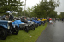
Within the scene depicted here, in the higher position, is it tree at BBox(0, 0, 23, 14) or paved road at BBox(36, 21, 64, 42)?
tree at BBox(0, 0, 23, 14)

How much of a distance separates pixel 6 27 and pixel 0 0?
37.5ft

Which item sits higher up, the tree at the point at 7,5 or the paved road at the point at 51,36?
the tree at the point at 7,5

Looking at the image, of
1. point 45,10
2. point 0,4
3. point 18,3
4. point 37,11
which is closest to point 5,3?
point 0,4

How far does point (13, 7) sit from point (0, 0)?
3593mm

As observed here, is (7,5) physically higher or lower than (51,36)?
higher

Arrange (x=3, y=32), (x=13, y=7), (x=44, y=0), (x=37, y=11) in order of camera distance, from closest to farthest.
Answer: (x=3, y=32) → (x=13, y=7) → (x=44, y=0) → (x=37, y=11)

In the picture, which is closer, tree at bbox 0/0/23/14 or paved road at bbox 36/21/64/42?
paved road at bbox 36/21/64/42

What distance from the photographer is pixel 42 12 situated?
82.7ft

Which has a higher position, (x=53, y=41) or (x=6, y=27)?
(x=6, y=27)

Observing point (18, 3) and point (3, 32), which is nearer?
point (3, 32)

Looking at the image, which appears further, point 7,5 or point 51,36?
point 7,5

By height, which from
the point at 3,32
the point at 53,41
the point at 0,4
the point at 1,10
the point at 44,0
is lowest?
the point at 53,41

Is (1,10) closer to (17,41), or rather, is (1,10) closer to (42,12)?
(17,41)

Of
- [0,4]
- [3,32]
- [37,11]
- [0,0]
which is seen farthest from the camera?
[37,11]
